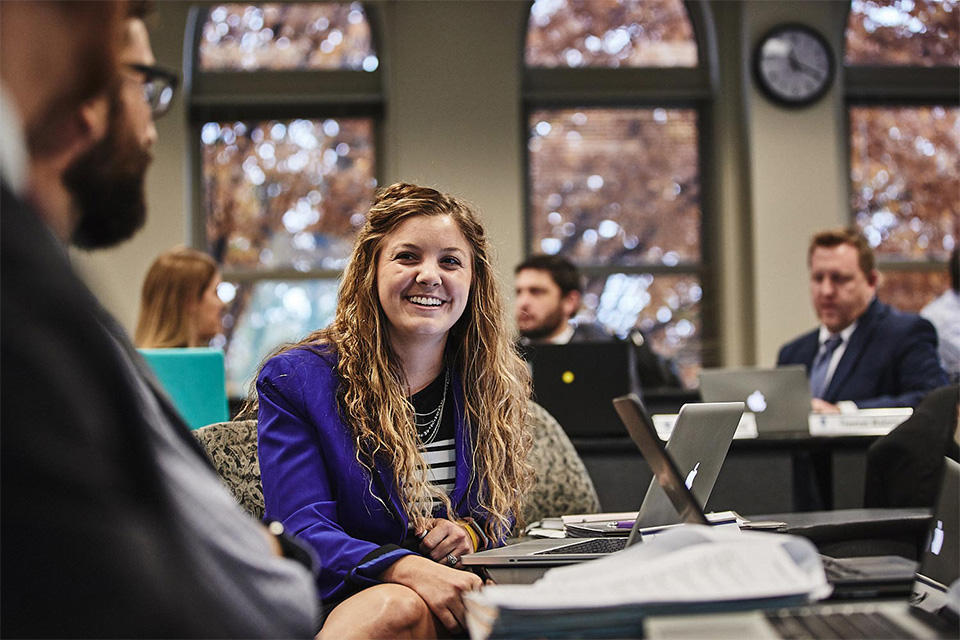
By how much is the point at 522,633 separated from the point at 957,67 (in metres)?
6.47

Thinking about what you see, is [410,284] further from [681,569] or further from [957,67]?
[957,67]

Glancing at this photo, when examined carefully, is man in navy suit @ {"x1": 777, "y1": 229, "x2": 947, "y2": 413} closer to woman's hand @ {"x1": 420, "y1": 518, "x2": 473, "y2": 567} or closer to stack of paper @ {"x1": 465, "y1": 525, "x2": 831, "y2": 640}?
woman's hand @ {"x1": 420, "y1": 518, "x2": 473, "y2": 567}

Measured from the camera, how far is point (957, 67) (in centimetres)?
628

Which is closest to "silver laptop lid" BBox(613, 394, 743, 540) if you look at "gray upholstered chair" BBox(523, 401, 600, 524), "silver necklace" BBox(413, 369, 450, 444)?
"silver necklace" BBox(413, 369, 450, 444)

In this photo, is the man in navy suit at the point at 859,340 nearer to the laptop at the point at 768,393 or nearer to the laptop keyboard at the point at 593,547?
the laptop at the point at 768,393

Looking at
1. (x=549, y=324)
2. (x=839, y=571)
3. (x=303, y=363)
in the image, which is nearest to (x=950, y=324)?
(x=549, y=324)

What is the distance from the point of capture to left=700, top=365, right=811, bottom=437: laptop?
337 centimetres

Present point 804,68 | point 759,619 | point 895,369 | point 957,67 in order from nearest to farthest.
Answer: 1. point 759,619
2. point 895,369
3. point 804,68
4. point 957,67

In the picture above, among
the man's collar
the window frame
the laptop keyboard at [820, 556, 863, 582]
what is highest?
the window frame

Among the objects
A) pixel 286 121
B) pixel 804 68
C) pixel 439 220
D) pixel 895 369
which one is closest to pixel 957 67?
pixel 804 68

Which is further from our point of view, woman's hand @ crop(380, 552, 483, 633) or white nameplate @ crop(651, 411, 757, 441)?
white nameplate @ crop(651, 411, 757, 441)

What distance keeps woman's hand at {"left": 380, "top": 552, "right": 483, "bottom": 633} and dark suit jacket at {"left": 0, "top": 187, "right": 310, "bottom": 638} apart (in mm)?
904

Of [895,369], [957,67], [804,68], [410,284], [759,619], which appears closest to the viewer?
[759,619]

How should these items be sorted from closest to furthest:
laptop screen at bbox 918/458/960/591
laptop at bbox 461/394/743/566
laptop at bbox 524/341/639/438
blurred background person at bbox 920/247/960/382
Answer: laptop at bbox 461/394/743/566 < laptop screen at bbox 918/458/960/591 < laptop at bbox 524/341/639/438 < blurred background person at bbox 920/247/960/382
